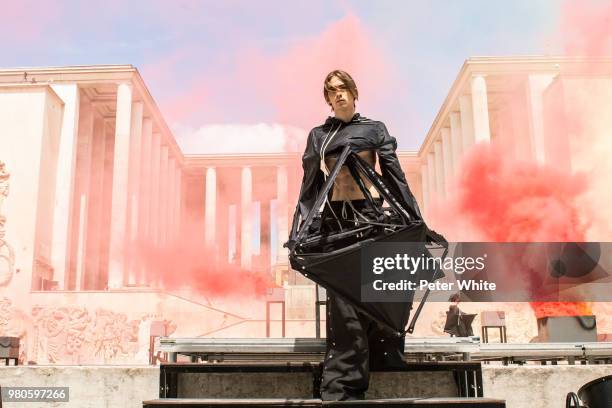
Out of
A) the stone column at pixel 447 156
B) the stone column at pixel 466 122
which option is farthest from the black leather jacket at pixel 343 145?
the stone column at pixel 447 156

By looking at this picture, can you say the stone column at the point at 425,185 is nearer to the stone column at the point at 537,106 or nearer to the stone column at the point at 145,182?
the stone column at the point at 537,106

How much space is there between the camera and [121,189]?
36.1 m

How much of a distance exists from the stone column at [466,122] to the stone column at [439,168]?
7.65 meters

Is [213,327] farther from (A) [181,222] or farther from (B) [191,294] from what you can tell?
(A) [181,222]

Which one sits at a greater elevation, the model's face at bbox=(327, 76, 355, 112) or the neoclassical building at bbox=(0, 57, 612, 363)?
the neoclassical building at bbox=(0, 57, 612, 363)

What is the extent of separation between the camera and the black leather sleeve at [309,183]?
12.3ft

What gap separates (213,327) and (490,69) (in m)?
21.2

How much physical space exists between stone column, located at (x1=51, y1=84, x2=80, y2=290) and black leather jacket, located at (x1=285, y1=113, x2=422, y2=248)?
103ft

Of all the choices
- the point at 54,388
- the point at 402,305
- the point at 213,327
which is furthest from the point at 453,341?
the point at 213,327

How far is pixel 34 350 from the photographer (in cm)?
2780

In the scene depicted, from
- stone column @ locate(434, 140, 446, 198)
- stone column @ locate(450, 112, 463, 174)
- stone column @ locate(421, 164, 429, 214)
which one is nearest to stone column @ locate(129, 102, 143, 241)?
stone column @ locate(450, 112, 463, 174)

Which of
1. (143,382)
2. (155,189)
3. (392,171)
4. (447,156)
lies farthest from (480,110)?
(392,171)

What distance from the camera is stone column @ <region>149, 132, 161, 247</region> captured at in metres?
43.2

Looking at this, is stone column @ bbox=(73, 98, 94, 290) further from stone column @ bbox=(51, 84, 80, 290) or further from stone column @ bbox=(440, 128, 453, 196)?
stone column @ bbox=(440, 128, 453, 196)
